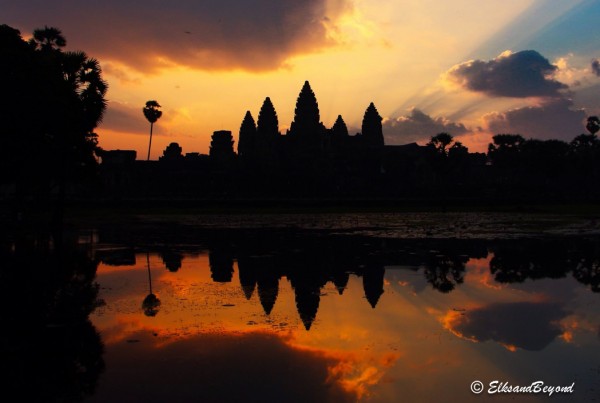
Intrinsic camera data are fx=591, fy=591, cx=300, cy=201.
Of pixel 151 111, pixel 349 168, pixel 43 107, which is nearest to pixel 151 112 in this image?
pixel 151 111

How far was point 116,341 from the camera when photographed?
28.3ft

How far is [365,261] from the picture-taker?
1795 cm

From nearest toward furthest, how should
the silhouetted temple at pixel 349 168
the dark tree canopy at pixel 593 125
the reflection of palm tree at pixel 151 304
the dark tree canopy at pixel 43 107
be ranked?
the reflection of palm tree at pixel 151 304
the dark tree canopy at pixel 43 107
the silhouetted temple at pixel 349 168
the dark tree canopy at pixel 593 125

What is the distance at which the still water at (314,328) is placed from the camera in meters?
6.73

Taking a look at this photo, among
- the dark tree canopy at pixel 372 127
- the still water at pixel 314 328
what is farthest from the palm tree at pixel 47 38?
the dark tree canopy at pixel 372 127

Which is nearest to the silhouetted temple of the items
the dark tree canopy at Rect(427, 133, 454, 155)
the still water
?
the dark tree canopy at Rect(427, 133, 454, 155)

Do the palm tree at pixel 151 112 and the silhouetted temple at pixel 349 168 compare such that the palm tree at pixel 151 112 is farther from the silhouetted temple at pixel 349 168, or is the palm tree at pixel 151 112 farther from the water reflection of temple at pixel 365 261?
the water reflection of temple at pixel 365 261

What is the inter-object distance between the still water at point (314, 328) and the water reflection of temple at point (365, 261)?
0.26ft

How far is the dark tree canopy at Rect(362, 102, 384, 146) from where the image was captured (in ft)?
465

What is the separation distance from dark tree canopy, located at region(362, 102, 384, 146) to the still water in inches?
4879

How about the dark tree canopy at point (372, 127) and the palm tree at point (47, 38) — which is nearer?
the palm tree at point (47, 38)

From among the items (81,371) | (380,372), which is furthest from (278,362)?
(81,371)

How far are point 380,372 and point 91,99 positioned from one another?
3165 cm

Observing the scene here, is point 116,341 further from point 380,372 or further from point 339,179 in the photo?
point 339,179
